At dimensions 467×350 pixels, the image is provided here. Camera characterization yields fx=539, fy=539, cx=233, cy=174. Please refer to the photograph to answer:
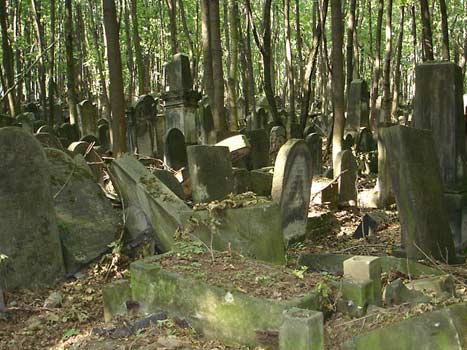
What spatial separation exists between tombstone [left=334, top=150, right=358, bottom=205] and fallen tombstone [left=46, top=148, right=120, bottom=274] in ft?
15.7

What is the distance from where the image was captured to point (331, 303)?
12.7ft

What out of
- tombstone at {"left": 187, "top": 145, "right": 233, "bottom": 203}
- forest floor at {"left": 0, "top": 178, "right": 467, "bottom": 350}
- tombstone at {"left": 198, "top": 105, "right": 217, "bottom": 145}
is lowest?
forest floor at {"left": 0, "top": 178, "right": 467, "bottom": 350}

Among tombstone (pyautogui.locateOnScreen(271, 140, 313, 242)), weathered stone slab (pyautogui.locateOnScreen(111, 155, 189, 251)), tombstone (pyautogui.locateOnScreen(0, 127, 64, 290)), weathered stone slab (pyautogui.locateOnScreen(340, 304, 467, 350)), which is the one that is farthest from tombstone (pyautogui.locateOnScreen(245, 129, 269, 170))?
weathered stone slab (pyautogui.locateOnScreen(340, 304, 467, 350))

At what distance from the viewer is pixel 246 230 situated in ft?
17.3

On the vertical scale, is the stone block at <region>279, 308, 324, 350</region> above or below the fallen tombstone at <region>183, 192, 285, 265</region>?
below

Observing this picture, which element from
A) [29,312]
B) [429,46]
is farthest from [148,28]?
[29,312]

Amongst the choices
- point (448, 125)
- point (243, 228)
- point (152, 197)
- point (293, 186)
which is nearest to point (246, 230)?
point (243, 228)

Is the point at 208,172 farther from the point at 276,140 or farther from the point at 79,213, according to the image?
the point at 276,140

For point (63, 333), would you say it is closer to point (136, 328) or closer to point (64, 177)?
point (136, 328)

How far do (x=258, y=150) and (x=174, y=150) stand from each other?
8.71ft

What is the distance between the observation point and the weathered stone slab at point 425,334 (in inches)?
125

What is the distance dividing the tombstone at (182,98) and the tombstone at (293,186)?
5.53 m

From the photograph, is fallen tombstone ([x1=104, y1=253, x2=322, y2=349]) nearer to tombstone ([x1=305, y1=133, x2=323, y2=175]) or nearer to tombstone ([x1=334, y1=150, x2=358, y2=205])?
tombstone ([x1=334, y1=150, x2=358, y2=205])

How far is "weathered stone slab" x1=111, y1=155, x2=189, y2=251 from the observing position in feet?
18.9
